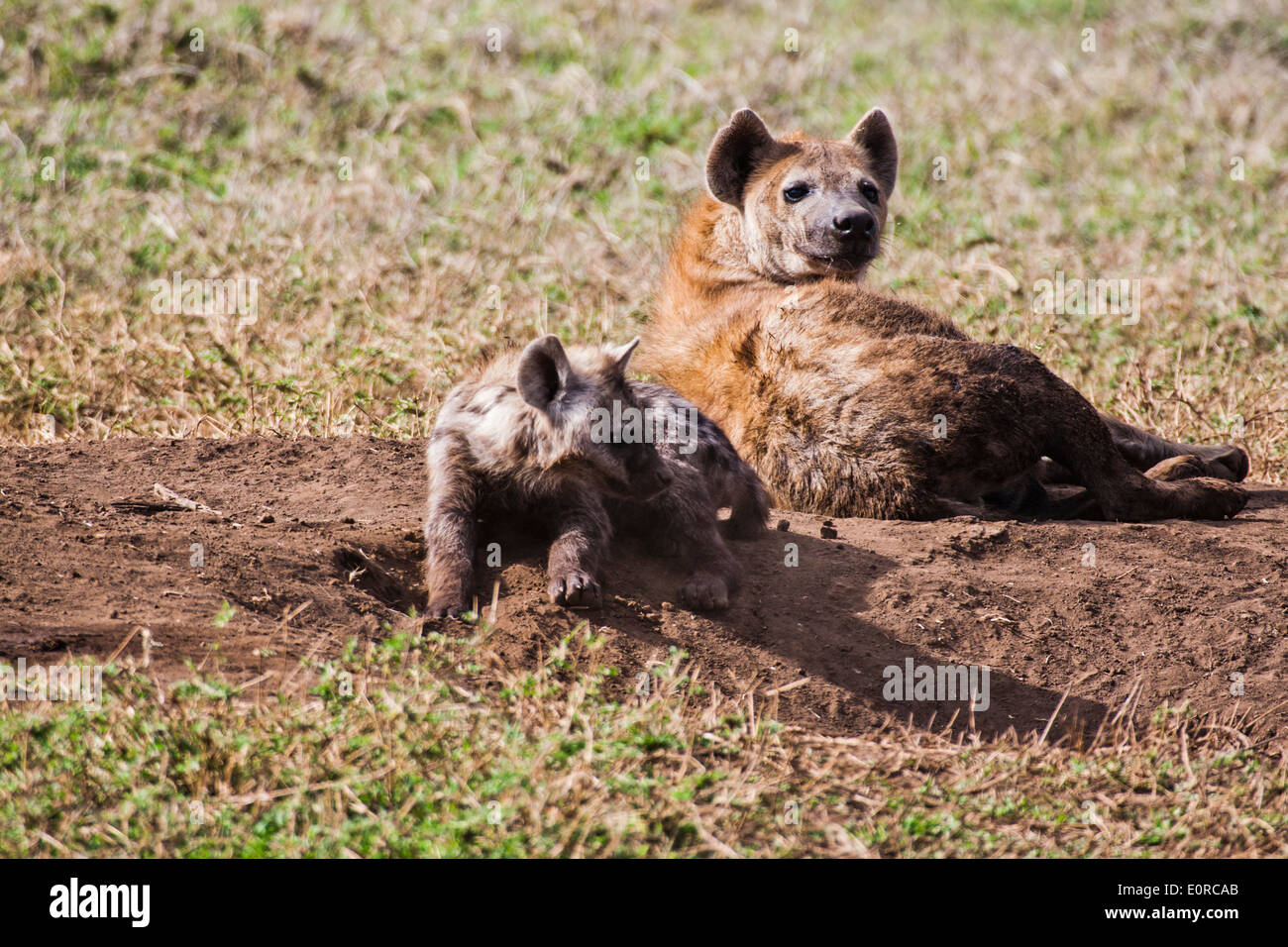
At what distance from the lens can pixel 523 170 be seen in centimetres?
870

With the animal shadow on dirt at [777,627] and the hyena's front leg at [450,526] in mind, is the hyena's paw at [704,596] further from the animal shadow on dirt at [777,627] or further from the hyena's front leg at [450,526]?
the hyena's front leg at [450,526]

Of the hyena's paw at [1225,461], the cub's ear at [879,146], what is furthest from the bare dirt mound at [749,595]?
the cub's ear at [879,146]

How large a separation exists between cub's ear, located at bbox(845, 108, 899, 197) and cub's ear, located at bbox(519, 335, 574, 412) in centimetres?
245

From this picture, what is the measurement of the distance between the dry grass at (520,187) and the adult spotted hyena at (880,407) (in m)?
1.23

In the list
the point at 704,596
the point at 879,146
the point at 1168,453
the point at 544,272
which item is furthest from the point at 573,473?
the point at 544,272

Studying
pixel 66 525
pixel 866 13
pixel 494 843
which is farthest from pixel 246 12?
pixel 494 843

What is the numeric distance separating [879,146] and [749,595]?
268 cm

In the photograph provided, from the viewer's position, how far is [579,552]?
399 cm

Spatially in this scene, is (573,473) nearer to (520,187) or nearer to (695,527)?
(695,527)

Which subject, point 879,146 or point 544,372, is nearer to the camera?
point 544,372

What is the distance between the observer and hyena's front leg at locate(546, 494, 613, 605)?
3.84 meters

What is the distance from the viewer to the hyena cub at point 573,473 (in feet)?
13.1

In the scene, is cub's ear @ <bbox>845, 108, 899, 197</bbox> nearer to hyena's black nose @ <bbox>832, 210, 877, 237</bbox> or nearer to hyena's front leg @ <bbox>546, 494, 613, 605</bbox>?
hyena's black nose @ <bbox>832, 210, 877, 237</bbox>

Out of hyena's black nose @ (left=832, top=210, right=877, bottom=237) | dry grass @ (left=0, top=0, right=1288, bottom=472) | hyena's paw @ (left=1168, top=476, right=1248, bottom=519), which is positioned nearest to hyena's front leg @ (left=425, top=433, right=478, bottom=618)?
dry grass @ (left=0, top=0, right=1288, bottom=472)
